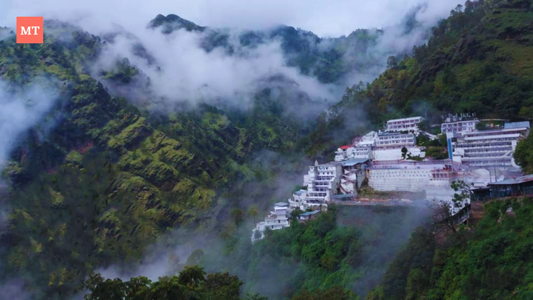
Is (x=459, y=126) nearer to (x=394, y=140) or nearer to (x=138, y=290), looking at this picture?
(x=394, y=140)

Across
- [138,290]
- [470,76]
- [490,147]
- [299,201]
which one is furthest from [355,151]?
[138,290]

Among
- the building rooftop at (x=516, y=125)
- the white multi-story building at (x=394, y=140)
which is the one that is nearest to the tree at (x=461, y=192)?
the building rooftop at (x=516, y=125)

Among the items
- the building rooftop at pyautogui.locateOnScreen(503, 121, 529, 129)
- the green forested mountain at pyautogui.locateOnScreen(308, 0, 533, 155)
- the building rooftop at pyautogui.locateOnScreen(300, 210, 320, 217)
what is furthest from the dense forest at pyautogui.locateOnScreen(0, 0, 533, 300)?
the building rooftop at pyautogui.locateOnScreen(503, 121, 529, 129)

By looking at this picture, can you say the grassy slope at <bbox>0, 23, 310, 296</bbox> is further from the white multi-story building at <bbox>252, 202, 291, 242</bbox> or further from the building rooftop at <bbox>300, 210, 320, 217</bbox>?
the building rooftop at <bbox>300, 210, 320, 217</bbox>

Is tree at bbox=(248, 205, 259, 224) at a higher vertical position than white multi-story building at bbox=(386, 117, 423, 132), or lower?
lower

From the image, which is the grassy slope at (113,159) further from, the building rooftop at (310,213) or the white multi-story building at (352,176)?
the white multi-story building at (352,176)
